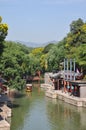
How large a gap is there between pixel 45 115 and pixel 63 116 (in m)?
1.38

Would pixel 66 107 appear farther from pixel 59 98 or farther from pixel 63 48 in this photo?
pixel 63 48

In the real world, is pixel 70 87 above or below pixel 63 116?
above

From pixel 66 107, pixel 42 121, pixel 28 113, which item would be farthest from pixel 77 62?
pixel 42 121

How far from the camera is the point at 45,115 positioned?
29328 millimetres

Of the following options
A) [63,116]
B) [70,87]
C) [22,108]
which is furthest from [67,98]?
[63,116]

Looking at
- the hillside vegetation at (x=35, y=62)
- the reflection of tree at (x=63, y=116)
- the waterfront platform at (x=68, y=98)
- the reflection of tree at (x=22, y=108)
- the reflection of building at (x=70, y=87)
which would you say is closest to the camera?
the reflection of tree at (x=63, y=116)

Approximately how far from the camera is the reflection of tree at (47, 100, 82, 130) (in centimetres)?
2509

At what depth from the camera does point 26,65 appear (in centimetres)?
5122

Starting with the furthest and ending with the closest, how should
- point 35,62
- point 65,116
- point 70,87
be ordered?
point 35,62
point 70,87
point 65,116

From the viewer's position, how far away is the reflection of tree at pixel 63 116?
25.1 metres

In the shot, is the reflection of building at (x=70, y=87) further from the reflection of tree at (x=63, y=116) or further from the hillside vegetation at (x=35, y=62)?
the hillside vegetation at (x=35, y=62)

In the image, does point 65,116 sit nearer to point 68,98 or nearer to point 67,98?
point 68,98

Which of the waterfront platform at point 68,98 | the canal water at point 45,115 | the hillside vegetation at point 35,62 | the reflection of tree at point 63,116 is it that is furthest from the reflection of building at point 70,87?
the hillside vegetation at point 35,62

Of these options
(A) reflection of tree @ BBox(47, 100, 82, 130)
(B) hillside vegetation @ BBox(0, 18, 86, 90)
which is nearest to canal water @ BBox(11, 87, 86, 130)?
(A) reflection of tree @ BBox(47, 100, 82, 130)
